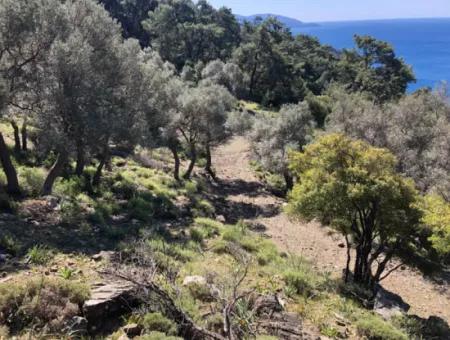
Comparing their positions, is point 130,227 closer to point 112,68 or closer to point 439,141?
point 112,68

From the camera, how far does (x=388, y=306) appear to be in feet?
48.6

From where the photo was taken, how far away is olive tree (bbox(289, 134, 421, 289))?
567 inches

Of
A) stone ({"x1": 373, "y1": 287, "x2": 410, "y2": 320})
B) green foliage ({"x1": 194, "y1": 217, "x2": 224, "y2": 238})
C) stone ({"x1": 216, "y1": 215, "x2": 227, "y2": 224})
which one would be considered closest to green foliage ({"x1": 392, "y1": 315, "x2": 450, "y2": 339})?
stone ({"x1": 373, "y1": 287, "x2": 410, "y2": 320})

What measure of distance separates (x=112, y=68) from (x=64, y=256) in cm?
977

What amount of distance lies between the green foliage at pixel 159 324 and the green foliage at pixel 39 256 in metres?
4.26

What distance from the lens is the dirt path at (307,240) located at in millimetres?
18281

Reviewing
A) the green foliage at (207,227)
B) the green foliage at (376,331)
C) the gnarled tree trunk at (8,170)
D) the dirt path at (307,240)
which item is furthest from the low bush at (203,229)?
the green foliage at (376,331)

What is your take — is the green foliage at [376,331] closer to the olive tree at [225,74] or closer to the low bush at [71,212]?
the low bush at [71,212]

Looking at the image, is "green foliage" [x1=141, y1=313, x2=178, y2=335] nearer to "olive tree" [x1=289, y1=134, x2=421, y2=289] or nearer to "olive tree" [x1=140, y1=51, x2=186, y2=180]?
"olive tree" [x1=289, y1=134, x2=421, y2=289]

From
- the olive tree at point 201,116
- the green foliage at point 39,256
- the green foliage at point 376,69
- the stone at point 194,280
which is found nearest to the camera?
the stone at point 194,280

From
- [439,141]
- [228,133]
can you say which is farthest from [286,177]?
[439,141]

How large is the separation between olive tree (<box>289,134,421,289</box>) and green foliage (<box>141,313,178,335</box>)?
8.31 m

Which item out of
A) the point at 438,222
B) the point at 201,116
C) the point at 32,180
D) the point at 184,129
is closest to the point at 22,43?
the point at 32,180

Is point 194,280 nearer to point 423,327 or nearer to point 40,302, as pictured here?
point 40,302
